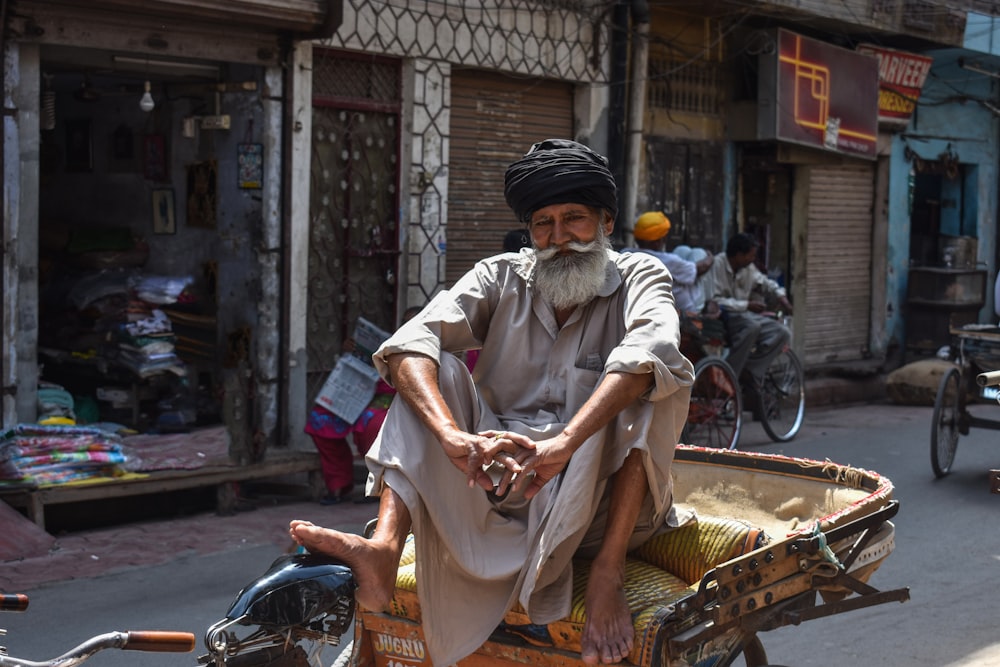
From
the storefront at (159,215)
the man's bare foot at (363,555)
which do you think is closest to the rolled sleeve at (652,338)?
the man's bare foot at (363,555)

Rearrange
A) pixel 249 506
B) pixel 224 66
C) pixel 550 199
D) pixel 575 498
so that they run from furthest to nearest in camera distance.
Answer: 1. pixel 224 66
2. pixel 249 506
3. pixel 550 199
4. pixel 575 498

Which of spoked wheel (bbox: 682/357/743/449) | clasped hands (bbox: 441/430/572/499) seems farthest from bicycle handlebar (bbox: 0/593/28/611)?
spoked wheel (bbox: 682/357/743/449)

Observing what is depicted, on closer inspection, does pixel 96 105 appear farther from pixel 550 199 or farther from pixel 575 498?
pixel 575 498

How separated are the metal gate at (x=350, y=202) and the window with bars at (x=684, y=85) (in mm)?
3548

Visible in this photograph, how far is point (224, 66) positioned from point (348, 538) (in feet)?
20.8

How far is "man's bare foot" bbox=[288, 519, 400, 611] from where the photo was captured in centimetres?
291

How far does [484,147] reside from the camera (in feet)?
34.4

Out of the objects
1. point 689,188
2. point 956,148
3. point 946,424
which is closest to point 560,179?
point 946,424

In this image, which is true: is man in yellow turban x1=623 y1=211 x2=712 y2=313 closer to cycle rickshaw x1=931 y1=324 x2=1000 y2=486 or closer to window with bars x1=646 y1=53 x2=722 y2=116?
cycle rickshaw x1=931 y1=324 x2=1000 y2=486

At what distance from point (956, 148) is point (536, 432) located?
1393cm

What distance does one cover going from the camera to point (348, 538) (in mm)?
2971

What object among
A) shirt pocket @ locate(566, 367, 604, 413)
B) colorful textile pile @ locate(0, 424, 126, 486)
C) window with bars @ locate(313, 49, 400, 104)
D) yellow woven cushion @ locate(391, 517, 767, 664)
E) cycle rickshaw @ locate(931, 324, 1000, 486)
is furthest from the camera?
window with bars @ locate(313, 49, 400, 104)

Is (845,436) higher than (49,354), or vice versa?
(49,354)

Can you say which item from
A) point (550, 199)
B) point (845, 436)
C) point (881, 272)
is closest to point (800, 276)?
point (881, 272)
